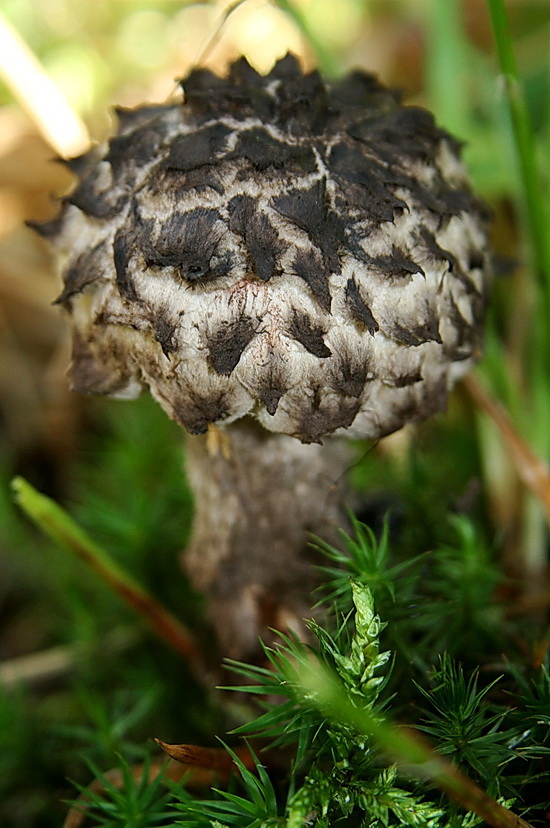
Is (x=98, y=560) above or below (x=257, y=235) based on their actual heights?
below

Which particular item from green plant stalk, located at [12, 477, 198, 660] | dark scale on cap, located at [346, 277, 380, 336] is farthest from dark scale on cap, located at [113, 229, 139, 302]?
green plant stalk, located at [12, 477, 198, 660]

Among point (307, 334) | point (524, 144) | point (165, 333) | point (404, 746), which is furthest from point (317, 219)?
point (404, 746)

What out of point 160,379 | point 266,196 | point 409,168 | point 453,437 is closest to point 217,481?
point 160,379

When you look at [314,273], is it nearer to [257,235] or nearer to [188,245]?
[257,235]

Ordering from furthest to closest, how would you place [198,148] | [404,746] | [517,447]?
[517,447] → [198,148] → [404,746]

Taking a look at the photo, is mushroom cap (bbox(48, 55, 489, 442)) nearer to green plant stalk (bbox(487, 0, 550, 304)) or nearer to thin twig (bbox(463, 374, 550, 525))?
green plant stalk (bbox(487, 0, 550, 304))

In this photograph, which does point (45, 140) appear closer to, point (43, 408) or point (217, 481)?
point (43, 408)

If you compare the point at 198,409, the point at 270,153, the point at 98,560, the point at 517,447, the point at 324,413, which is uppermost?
the point at 270,153
